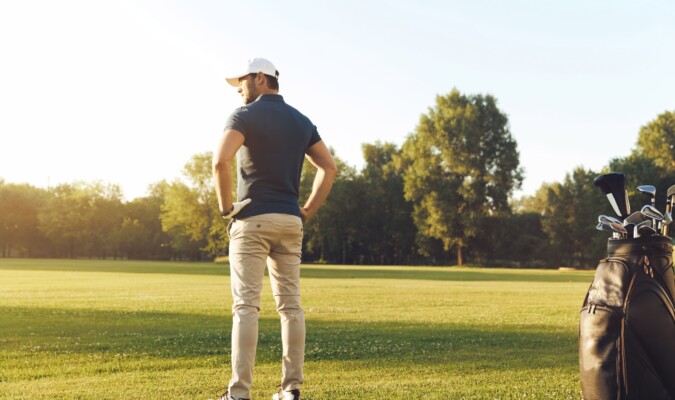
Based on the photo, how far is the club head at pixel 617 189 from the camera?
4.83 metres

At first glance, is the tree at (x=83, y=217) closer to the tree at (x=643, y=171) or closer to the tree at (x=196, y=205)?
the tree at (x=196, y=205)

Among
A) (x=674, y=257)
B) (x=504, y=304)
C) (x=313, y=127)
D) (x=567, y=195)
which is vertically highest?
(x=567, y=195)

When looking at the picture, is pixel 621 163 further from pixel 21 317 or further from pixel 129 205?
pixel 129 205

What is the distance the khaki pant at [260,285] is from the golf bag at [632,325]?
2.21 meters

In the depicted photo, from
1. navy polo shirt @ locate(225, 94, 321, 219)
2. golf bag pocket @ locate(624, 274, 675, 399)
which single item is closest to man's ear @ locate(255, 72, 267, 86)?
navy polo shirt @ locate(225, 94, 321, 219)

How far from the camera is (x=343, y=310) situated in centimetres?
1639

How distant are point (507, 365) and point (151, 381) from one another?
402 cm

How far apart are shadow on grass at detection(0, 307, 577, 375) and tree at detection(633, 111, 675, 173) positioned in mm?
72550

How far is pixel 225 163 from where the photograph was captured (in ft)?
17.2

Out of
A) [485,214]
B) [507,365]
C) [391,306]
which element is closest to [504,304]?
[391,306]

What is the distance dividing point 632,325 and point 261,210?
2.74m

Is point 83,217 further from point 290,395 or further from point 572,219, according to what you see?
point 290,395

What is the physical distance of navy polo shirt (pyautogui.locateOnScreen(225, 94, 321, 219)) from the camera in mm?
5438

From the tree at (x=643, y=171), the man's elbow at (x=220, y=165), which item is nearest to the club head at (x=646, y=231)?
the man's elbow at (x=220, y=165)
